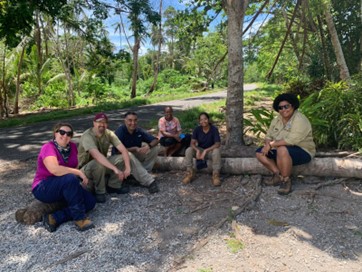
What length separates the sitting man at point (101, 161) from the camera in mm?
4168

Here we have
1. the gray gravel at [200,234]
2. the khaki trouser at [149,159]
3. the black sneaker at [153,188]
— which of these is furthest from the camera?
the khaki trouser at [149,159]

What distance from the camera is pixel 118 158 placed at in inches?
177

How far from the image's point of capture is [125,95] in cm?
2992

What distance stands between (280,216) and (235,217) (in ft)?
1.72

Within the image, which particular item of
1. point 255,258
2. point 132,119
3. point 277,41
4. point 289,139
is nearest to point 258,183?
point 289,139

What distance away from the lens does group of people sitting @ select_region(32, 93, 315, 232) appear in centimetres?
356

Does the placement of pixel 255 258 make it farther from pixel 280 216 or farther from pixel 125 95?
pixel 125 95

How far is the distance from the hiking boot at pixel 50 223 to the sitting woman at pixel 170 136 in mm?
2589

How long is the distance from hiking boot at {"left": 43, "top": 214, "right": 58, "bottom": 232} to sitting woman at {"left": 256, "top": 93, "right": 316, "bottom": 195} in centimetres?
275

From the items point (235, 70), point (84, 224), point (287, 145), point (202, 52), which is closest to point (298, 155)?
point (287, 145)

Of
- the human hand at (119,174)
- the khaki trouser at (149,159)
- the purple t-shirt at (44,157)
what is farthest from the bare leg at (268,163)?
the purple t-shirt at (44,157)

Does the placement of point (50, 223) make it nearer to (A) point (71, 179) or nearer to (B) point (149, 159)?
(A) point (71, 179)

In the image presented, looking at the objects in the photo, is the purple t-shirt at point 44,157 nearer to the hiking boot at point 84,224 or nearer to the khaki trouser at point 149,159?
the hiking boot at point 84,224

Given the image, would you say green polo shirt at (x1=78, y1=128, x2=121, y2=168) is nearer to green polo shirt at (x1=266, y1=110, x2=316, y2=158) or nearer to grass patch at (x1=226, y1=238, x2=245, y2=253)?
grass patch at (x1=226, y1=238, x2=245, y2=253)
